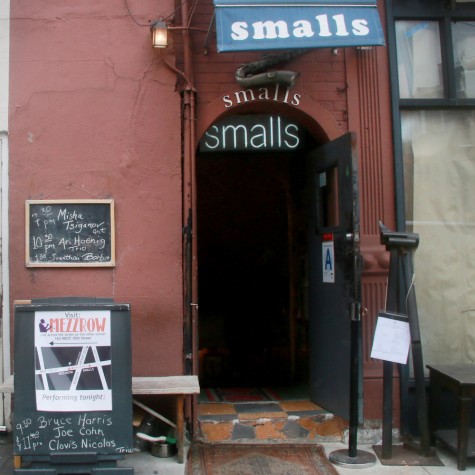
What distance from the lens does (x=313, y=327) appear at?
6535mm

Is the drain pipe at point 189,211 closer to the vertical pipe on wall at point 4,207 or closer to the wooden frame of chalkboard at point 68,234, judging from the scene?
the wooden frame of chalkboard at point 68,234

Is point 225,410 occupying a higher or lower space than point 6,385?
lower

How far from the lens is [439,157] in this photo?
641cm

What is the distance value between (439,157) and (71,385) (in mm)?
4066

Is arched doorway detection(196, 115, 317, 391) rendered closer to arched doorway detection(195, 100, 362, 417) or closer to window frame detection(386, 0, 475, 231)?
arched doorway detection(195, 100, 362, 417)

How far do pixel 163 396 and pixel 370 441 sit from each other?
1.94 m

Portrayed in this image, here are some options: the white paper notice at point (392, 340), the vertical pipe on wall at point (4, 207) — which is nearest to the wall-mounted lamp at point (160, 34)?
the vertical pipe on wall at point (4, 207)

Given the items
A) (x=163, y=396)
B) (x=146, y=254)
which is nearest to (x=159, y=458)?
(x=163, y=396)

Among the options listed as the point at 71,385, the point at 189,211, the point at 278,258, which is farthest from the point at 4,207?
the point at 278,258

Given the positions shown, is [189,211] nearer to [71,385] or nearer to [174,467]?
[71,385]

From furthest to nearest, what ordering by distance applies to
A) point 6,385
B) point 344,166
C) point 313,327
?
1. point 313,327
2. point 344,166
3. point 6,385

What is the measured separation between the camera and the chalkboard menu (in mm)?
4793

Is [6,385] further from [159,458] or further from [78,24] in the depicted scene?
[78,24]

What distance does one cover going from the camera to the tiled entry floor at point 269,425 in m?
5.86
